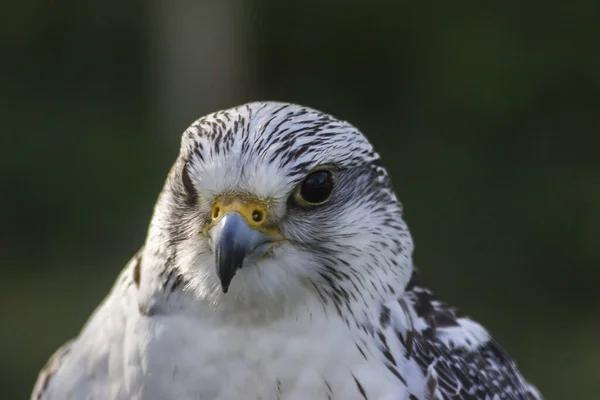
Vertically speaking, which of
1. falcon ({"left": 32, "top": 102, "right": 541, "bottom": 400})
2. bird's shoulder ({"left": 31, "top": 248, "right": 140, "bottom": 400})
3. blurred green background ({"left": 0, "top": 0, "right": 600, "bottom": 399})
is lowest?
blurred green background ({"left": 0, "top": 0, "right": 600, "bottom": 399})

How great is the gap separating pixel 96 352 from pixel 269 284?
0.61 meters

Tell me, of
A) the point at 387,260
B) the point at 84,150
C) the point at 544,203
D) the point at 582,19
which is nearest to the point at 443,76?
the point at 582,19

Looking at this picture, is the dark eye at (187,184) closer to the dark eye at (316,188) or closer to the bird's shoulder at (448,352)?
the dark eye at (316,188)

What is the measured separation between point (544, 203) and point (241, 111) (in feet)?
21.2

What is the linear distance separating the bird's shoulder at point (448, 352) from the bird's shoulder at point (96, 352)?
2.51 feet

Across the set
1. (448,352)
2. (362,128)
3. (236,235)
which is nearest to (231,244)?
(236,235)

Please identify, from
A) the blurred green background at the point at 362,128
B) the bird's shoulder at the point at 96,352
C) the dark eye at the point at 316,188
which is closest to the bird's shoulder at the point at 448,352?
the dark eye at the point at 316,188

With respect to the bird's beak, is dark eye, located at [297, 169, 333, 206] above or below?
above

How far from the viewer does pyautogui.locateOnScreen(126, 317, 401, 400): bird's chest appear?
104 inches

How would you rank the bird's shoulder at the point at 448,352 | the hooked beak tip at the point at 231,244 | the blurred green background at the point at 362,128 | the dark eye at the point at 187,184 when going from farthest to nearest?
1. the blurred green background at the point at 362,128
2. the bird's shoulder at the point at 448,352
3. the dark eye at the point at 187,184
4. the hooked beak tip at the point at 231,244

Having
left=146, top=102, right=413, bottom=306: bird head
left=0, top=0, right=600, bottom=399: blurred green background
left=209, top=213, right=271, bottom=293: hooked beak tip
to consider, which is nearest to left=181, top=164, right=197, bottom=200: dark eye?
left=146, top=102, right=413, bottom=306: bird head

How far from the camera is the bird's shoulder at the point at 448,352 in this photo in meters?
2.80

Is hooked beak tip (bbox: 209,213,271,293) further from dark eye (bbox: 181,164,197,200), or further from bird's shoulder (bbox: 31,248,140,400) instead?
bird's shoulder (bbox: 31,248,140,400)

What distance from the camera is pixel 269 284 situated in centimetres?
259
